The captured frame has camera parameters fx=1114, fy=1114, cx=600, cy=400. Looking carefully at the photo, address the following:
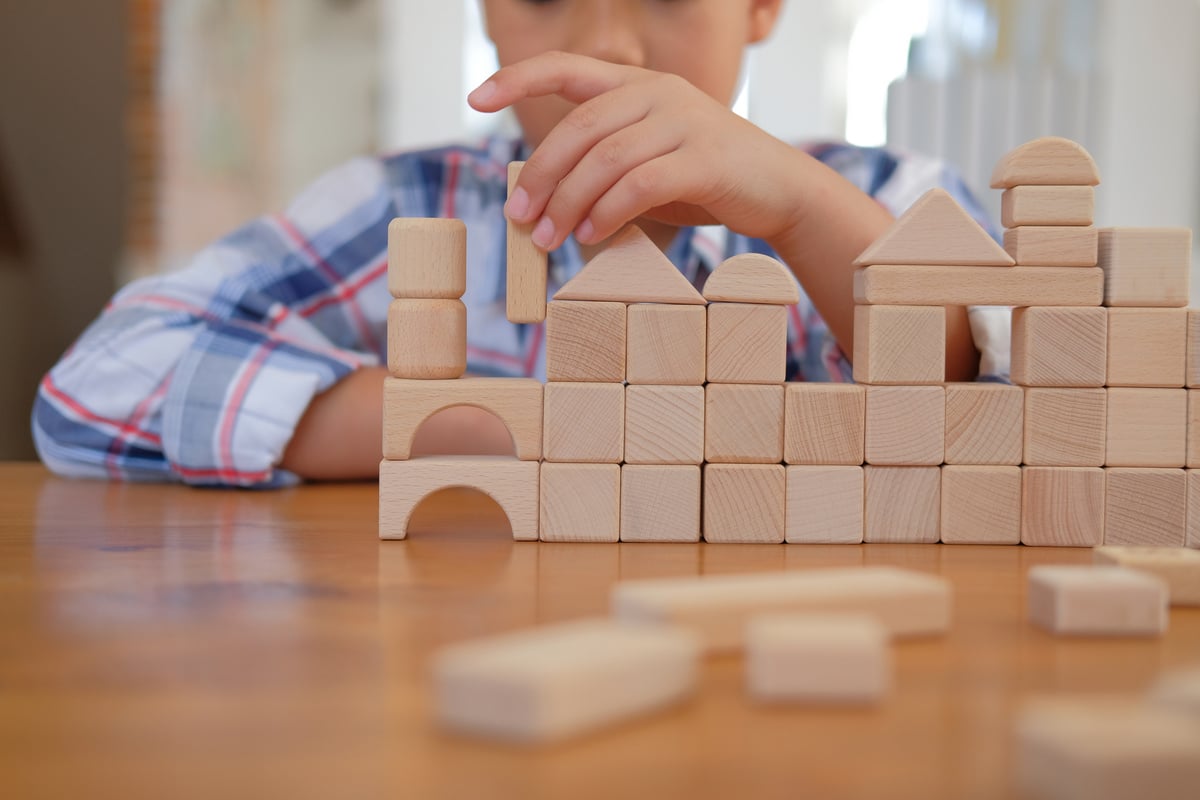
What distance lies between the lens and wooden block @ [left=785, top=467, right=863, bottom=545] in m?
0.71

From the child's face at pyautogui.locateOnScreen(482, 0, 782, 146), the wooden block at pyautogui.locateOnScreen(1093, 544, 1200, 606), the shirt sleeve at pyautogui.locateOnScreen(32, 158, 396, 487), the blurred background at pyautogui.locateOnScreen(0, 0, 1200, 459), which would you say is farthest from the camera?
the blurred background at pyautogui.locateOnScreen(0, 0, 1200, 459)

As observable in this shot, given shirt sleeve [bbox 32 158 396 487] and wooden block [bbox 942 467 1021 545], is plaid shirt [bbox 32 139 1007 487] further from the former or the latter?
wooden block [bbox 942 467 1021 545]

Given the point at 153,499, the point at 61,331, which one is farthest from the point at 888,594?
the point at 61,331

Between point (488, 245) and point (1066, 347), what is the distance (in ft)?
2.82

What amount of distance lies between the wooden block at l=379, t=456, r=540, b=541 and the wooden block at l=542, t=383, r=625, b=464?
28mm

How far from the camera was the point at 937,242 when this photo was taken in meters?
0.71

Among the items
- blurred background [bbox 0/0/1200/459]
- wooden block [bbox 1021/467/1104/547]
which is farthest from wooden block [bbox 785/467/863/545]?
blurred background [bbox 0/0/1200/459]

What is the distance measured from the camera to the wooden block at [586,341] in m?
0.70

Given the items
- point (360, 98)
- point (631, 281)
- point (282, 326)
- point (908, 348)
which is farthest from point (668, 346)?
point (360, 98)

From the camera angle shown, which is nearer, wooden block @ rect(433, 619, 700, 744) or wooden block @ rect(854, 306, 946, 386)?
wooden block @ rect(433, 619, 700, 744)

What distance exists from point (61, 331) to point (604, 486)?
205cm

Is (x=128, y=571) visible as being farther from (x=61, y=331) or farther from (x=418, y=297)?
(x=61, y=331)

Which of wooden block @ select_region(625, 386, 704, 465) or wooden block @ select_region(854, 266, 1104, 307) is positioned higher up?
wooden block @ select_region(854, 266, 1104, 307)

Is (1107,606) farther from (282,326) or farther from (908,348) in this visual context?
(282,326)
